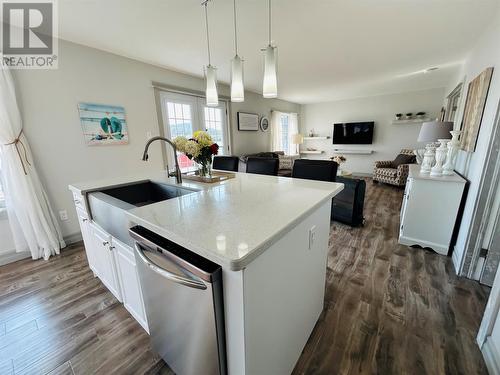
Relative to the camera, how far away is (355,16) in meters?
2.04

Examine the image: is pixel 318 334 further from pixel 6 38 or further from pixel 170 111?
pixel 6 38

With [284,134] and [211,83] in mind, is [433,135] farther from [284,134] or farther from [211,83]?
[284,134]

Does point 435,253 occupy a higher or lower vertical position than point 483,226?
lower

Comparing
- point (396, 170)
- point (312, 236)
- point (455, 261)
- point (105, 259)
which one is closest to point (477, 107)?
point (455, 261)

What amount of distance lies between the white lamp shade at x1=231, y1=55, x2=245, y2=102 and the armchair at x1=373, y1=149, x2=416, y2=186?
15.4 ft

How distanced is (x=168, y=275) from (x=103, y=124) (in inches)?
108

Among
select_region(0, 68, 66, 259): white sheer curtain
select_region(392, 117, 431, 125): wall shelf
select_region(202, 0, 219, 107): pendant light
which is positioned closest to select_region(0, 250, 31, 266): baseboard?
select_region(0, 68, 66, 259): white sheer curtain

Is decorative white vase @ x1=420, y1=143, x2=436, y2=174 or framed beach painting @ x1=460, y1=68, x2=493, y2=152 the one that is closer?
framed beach painting @ x1=460, y1=68, x2=493, y2=152

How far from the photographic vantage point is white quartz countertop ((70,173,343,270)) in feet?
2.38

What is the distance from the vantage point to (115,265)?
147 centimetres

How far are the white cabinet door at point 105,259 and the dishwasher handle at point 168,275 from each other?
600 millimetres

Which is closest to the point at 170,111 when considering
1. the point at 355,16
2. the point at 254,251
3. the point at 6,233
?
the point at 6,233

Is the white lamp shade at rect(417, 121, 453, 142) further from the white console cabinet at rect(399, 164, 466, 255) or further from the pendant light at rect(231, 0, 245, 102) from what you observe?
the pendant light at rect(231, 0, 245, 102)

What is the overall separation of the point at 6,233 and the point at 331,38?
433 centimetres
